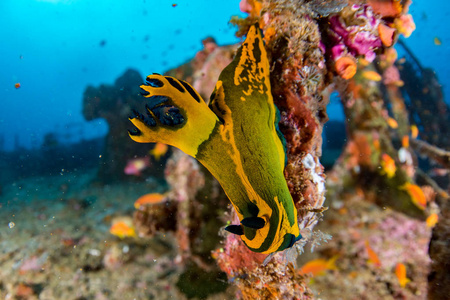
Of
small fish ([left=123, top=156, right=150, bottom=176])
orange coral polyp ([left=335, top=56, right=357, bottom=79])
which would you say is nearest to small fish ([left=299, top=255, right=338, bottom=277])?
orange coral polyp ([left=335, top=56, right=357, bottom=79])

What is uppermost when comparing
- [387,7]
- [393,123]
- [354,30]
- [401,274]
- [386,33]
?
[393,123]

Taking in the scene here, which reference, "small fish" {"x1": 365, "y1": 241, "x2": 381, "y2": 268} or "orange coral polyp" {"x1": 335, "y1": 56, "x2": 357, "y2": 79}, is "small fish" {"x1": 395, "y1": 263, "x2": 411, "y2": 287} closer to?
"small fish" {"x1": 365, "y1": 241, "x2": 381, "y2": 268}

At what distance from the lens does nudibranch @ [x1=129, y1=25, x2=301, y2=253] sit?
1.19 meters

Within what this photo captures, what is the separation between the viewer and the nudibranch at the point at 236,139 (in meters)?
1.19

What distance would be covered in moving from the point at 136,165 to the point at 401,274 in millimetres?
9128

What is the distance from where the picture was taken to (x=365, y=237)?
4824 mm

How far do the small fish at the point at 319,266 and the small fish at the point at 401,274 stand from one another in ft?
3.30

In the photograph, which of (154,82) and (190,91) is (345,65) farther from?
(154,82)

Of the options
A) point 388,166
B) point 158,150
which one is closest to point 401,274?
point 388,166

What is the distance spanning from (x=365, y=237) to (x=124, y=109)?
9114 mm

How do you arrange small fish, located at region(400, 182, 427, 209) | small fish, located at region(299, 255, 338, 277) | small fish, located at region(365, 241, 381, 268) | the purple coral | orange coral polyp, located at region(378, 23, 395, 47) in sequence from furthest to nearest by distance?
small fish, located at region(400, 182, 427, 209) → small fish, located at region(365, 241, 381, 268) → small fish, located at region(299, 255, 338, 277) → orange coral polyp, located at region(378, 23, 395, 47) → the purple coral

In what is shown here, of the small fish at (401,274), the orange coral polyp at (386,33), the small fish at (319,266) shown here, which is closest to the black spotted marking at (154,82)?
the orange coral polyp at (386,33)

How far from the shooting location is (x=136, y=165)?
390 inches

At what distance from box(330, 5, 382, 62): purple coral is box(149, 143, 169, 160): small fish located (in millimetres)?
7236
